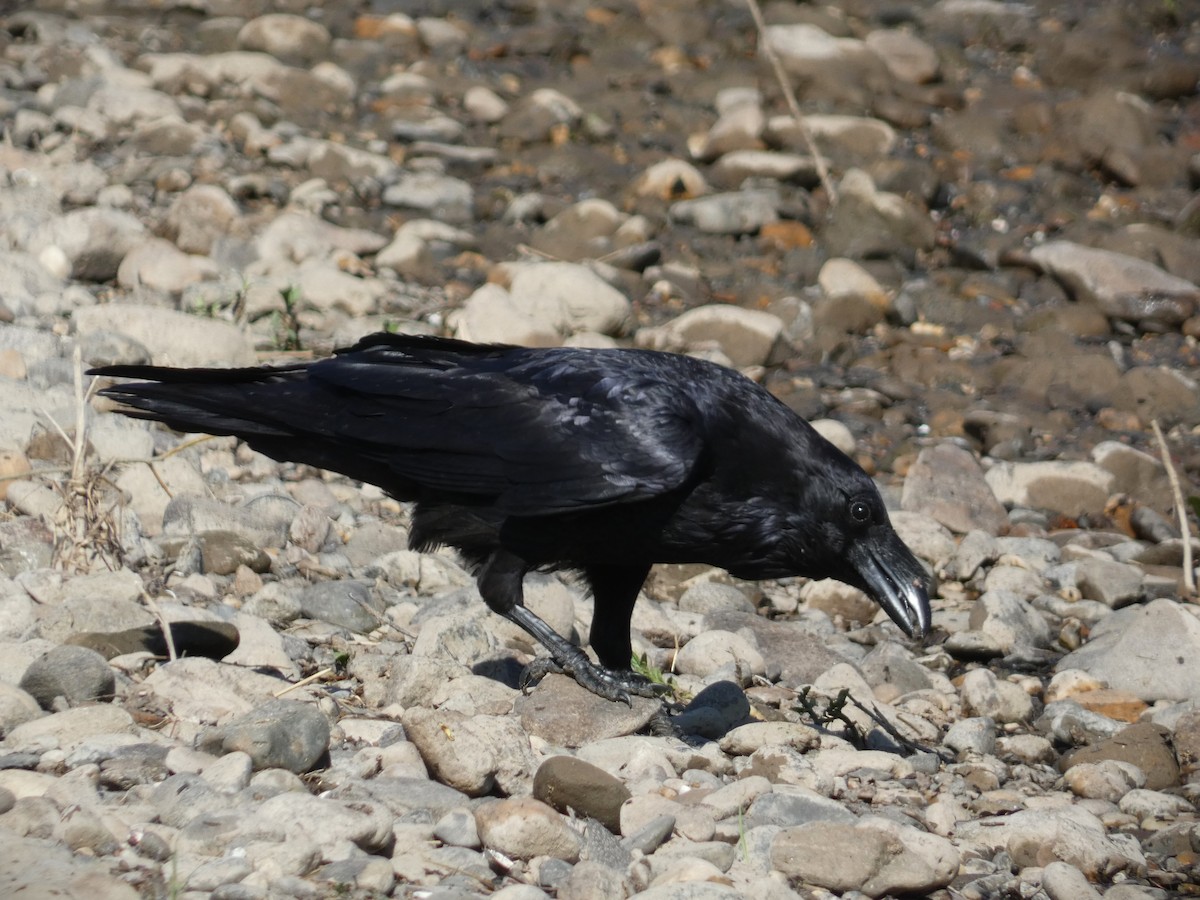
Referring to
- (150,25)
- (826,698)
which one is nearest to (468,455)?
(826,698)

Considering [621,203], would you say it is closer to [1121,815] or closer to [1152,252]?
[1152,252]

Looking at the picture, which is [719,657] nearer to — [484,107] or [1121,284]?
[1121,284]

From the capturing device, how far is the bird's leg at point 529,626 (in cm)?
478

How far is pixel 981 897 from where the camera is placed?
151 inches

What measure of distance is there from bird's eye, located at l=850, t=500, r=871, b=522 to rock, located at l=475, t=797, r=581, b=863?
4.98ft

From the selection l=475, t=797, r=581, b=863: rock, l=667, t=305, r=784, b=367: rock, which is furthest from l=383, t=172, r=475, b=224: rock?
l=475, t=797, r=581, b=863: rock

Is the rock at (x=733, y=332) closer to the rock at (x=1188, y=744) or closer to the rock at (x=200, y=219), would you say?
the rock at (x=200, y=219)

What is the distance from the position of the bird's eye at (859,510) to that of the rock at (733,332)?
3601 mm

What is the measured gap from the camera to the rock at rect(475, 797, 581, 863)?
11.9ft

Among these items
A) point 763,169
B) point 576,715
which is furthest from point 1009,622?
point 763,169

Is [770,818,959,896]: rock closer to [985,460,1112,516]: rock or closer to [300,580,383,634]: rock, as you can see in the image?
[300,580,383,634]: rock

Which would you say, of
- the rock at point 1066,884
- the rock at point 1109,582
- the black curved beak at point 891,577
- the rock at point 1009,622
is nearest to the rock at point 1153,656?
the rock at point 1009,622

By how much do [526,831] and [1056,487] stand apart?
4671 millimetres

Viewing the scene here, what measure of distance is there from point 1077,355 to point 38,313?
5.61m
